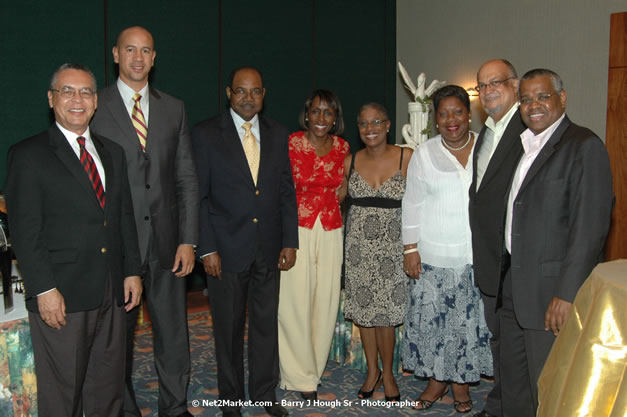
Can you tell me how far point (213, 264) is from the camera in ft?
10.0

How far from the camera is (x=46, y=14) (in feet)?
16.9

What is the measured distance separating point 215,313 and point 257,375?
0.46 meters

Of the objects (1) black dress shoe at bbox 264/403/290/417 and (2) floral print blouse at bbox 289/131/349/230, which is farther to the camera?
(2) floral print blouse at bbox 289/131/349/230

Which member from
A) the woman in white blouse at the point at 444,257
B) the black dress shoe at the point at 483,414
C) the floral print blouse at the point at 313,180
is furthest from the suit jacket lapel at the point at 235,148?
the black dress shoe at the point at 483,414

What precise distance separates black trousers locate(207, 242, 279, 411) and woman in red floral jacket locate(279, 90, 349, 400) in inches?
9.4

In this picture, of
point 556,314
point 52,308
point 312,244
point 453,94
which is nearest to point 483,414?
point 556,314

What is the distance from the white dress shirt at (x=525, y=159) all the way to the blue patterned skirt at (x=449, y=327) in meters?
0.55

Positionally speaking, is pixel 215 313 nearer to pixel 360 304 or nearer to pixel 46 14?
pixel 360 304

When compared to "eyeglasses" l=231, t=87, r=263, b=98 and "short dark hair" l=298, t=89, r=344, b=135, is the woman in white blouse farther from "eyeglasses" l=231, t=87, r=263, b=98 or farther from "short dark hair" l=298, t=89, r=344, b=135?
"eyeglasses" l=231, t=87, r=263, b=98

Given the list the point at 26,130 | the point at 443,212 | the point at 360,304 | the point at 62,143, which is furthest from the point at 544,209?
the point at 26,130

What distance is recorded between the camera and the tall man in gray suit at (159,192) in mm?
2814

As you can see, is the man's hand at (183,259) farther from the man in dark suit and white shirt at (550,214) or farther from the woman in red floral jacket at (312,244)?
the man in dark suit and white shirt at (550,214)

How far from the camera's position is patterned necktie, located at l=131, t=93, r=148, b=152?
9.33ft

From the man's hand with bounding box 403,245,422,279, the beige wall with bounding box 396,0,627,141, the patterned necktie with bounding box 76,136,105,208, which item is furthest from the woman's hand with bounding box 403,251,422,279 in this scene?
the beige wall with bounding box 396,0,627,141
